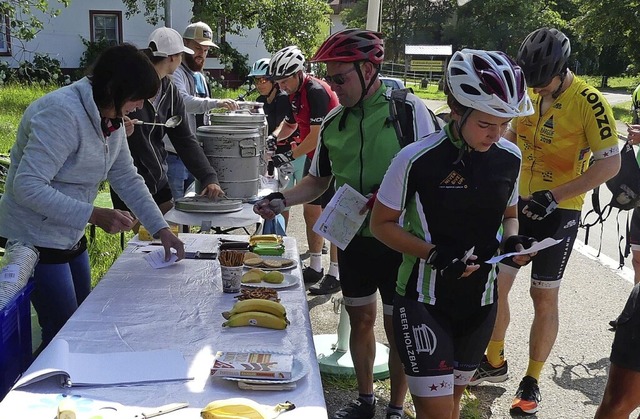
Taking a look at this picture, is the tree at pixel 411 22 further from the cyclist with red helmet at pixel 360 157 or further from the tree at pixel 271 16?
the cyclist with red helmet at pixel 360 157

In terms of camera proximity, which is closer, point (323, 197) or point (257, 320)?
point (257, 320)

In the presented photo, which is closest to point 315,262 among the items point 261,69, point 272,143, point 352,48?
point 272,143

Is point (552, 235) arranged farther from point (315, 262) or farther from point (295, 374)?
point (315, 262)

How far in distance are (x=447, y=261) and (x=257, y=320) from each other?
758 millimetres

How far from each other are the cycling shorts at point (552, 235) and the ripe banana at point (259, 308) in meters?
1.67

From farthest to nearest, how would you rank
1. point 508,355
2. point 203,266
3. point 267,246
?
point 508,355
point 267,246
point 203,266

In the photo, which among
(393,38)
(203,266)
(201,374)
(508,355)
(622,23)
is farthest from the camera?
(393,38)

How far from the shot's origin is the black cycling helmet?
11.6 ft

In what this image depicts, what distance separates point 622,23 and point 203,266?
93.6 feet

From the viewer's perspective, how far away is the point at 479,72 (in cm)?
243

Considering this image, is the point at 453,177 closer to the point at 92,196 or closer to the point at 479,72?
the point at 479,72

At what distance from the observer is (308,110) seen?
5754 millimetres

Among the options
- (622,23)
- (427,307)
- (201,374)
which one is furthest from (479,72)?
(622,23)

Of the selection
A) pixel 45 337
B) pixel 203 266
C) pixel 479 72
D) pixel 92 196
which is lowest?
pixel 45 337
